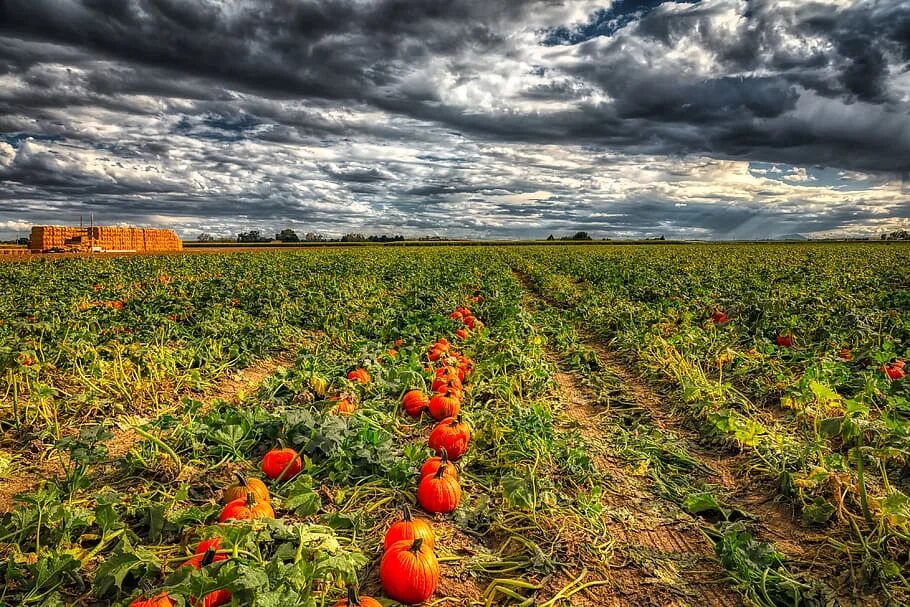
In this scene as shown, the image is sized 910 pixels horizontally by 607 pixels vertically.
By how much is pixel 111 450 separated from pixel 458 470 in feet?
11.7

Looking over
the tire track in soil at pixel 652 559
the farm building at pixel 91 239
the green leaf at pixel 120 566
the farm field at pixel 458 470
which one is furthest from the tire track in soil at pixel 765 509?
the farm building at pixel 91 239

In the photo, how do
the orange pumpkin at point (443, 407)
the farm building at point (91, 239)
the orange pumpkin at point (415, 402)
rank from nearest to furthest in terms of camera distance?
the orange pumpkin at point (443, 407), the orange pumpkin at point (415, 402), the farm building at point (91, 239)

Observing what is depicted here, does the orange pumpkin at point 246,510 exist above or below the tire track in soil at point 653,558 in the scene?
above

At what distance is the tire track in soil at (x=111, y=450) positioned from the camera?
14.8 ft

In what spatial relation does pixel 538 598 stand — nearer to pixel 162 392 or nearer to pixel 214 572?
pixel 214 572

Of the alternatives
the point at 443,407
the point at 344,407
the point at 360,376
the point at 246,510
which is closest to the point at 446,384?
the point at 443,407

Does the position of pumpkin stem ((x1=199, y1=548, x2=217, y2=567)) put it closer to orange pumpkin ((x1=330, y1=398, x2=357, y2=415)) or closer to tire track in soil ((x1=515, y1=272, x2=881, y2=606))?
orange pumpkin ((x1=330, y1=398, x2=357, y2=415))

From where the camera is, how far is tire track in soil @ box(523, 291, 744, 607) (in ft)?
10.6

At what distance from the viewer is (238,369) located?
8.45 metres

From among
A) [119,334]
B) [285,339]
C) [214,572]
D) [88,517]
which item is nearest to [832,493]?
[214,572]

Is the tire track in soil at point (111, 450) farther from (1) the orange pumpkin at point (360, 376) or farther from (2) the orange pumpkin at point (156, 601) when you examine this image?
(2) the orange pumpkin at point (156, 601)

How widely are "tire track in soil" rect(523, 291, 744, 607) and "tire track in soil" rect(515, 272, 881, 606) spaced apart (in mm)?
576

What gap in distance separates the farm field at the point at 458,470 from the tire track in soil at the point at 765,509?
0.02m

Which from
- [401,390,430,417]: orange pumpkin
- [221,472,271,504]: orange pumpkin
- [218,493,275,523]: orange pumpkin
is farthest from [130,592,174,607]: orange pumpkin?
[401,390,430,417]: orange pumpkin
